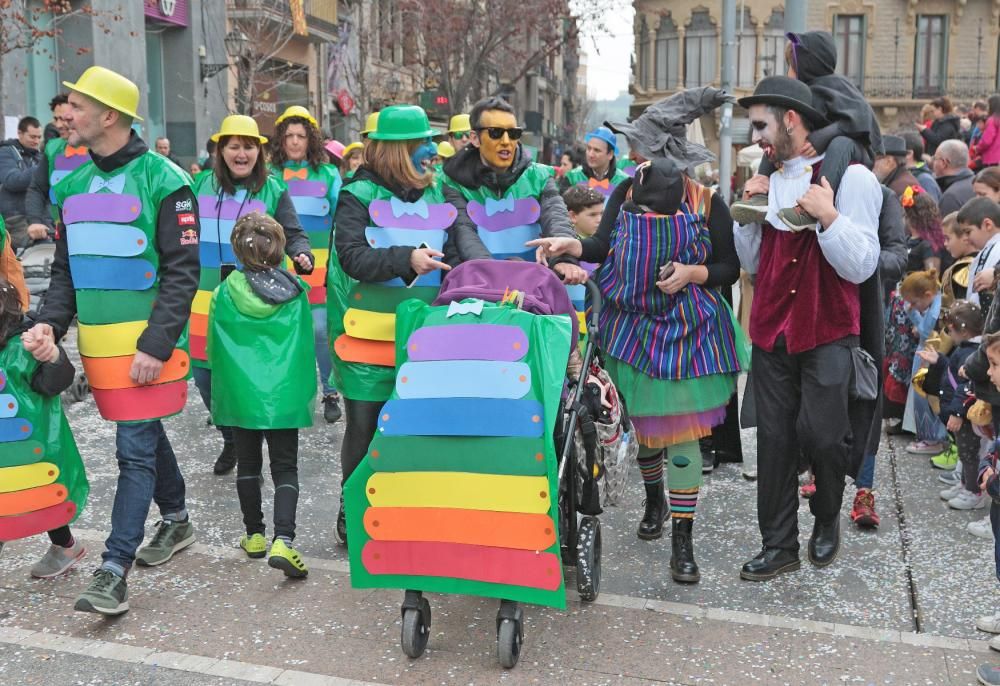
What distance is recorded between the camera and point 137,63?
1872 centimetres

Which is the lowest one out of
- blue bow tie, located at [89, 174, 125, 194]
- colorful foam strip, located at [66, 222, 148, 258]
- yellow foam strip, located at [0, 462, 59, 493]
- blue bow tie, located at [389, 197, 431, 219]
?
yellow foam strip, located at [0, 462, 59, 493]

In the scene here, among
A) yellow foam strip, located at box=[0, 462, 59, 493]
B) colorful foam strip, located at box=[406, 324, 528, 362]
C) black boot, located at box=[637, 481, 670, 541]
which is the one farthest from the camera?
black boot, located at box=[637, 481, 670, 541]

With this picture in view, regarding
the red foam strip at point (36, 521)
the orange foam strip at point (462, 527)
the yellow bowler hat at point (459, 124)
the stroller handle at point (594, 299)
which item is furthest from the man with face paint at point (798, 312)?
the yellow bowler hat at point (459, 124)

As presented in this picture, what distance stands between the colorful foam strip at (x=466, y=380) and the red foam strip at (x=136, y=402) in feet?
3.80

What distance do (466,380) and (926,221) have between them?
4637mm

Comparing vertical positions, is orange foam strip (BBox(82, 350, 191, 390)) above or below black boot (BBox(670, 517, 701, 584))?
above

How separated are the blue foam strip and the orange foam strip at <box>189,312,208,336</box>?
1.78 m

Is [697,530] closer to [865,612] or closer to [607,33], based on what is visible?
[865,612]

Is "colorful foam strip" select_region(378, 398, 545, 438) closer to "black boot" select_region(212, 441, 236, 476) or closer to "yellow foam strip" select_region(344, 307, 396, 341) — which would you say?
"yellow foam strip" select_region(344, 307, 396, 341)

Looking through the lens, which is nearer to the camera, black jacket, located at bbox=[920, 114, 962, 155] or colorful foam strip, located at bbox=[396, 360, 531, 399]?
colorful foam strip, located at bbox=[396, 360, 531, 399]

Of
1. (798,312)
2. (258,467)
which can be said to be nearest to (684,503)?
(798,312)

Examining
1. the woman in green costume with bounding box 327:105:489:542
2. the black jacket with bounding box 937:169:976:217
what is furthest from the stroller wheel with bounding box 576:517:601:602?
the black jacket with bounding box 937:169:976:217

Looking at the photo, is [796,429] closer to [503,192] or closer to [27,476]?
[503,192]

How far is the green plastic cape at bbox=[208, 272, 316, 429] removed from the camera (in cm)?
462
